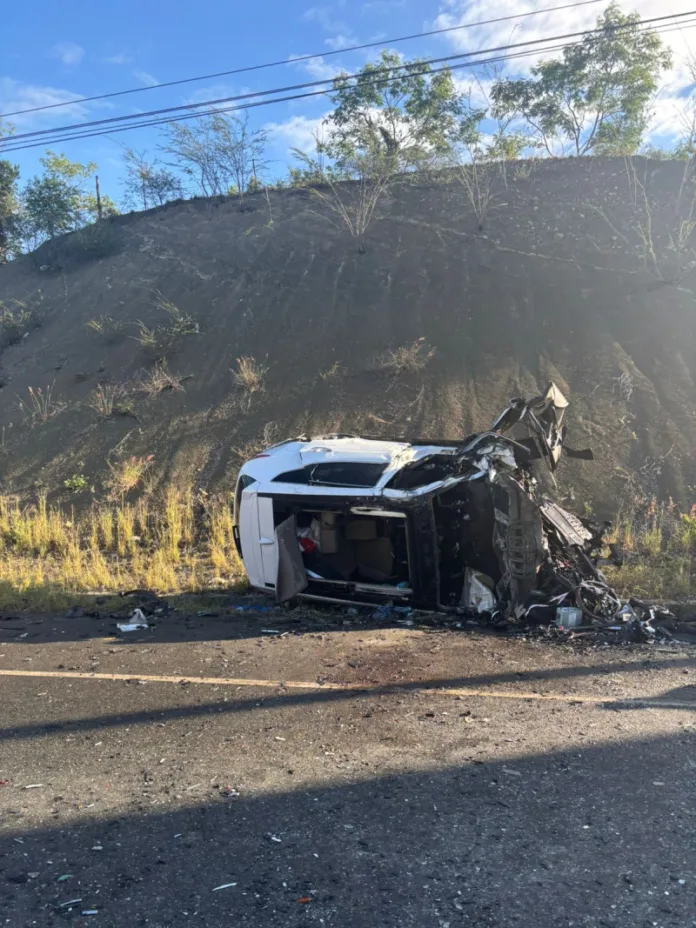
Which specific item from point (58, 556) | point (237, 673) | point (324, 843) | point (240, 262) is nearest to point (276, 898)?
point (324, 843)

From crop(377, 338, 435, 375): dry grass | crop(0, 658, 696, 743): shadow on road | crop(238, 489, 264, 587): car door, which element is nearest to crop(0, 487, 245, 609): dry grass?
crop(238, 489, 264, 587): car door

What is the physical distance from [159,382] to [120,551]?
9.00 meters

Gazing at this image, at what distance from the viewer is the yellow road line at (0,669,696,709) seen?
4828 millimetres

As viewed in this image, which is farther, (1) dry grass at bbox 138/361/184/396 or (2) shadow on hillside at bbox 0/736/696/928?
(1) dry grass at bbox 138/361/184/396

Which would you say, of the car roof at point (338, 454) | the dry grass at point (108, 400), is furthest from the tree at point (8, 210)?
the car roof at point (338, 454)

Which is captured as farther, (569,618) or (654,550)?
(654,550)

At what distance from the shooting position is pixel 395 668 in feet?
18.1

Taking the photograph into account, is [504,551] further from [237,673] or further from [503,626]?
[237,673]

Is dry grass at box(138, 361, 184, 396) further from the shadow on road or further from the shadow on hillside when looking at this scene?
the shadow on hillside

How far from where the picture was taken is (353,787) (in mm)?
3672

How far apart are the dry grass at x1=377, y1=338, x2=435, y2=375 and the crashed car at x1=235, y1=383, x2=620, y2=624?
9.62 metres

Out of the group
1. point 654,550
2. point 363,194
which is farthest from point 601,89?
point 654,550

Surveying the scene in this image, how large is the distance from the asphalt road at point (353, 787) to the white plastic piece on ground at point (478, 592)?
78 cm

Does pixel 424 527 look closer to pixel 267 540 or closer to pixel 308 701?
pixel 267 540
